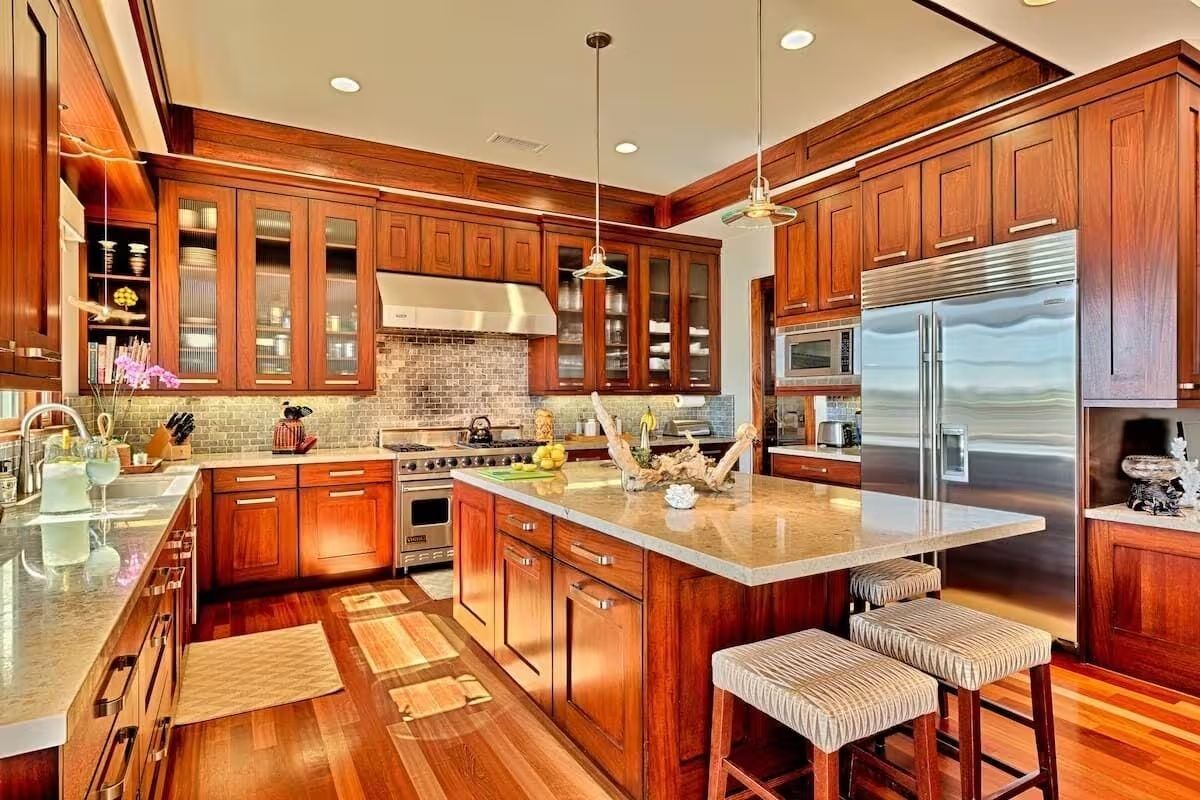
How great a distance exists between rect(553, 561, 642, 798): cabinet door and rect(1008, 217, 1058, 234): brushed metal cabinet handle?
112 inches

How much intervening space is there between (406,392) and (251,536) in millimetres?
1536

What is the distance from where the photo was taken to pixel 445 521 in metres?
4.80

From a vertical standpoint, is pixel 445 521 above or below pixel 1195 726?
above

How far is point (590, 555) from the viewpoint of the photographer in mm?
2250

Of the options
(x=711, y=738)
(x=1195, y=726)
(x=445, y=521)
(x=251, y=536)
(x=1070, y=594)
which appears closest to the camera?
(x=711, y=738)

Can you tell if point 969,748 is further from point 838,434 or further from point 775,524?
point 838,434

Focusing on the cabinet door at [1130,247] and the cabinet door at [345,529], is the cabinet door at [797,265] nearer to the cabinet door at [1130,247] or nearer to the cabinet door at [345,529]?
the cabinet door at [1130,247]

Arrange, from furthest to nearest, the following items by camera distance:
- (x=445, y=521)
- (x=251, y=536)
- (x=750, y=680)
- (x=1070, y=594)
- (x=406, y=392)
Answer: (x=406, y=392), (x=445, y=521), (x=251, y=536), (x=1070, y=594), (x=750, y=680)

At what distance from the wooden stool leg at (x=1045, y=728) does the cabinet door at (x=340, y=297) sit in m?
4.20

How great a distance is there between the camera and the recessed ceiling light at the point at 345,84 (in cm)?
354

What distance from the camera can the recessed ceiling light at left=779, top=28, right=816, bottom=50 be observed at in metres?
3.07

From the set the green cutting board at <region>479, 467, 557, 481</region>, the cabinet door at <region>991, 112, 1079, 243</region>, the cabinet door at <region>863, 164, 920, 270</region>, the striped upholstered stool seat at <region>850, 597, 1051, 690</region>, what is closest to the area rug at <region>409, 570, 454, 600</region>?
the green cutting board at <region>479, 467, 557, 481</region>

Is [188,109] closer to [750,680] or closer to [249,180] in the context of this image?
[249,180]

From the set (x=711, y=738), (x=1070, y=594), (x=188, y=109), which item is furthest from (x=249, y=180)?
(x=1070, y=594)
